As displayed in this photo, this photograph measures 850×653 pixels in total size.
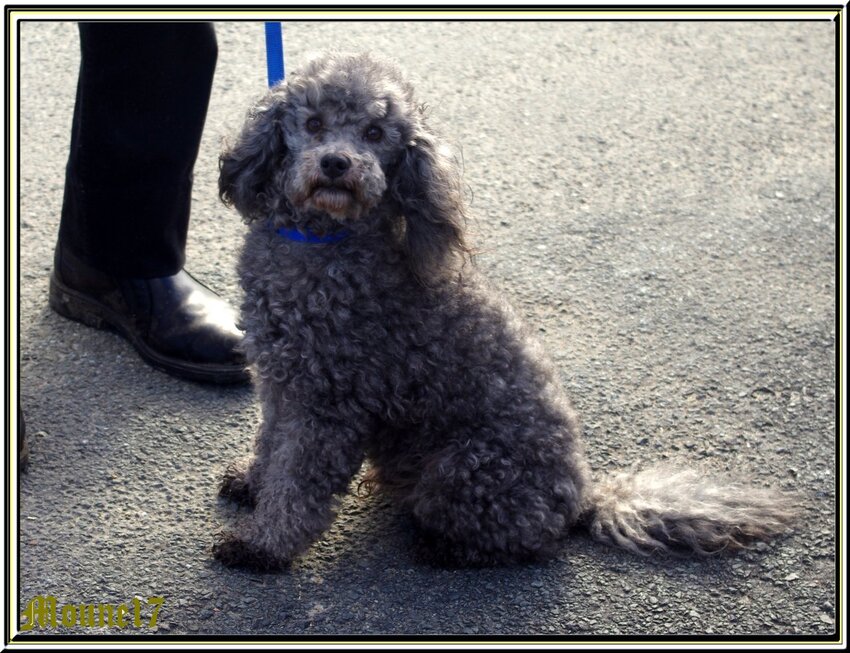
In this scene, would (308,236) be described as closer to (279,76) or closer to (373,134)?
(373,134)

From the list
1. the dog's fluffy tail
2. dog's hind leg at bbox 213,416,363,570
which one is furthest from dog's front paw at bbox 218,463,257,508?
the dog's fluffy tail

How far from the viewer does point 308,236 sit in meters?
3.13

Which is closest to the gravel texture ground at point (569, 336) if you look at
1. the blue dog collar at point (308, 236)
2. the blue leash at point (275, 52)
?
the blue dog collar at point (308, 236)

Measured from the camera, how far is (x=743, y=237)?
201 inches

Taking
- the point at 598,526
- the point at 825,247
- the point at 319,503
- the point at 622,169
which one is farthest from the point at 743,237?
the point at 319,503

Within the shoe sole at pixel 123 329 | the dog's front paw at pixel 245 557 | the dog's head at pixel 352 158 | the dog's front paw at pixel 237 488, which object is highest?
the dog's head at pixel 352 158

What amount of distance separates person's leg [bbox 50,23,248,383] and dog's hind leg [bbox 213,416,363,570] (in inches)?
35.2

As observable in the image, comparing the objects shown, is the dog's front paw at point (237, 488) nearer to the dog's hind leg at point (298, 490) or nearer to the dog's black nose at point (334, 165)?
the dog's hind leg at point (298, 490)

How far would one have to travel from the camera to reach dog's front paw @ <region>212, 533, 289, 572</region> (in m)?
3.17

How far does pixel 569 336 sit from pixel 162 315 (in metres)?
1.60

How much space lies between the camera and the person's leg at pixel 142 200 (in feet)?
12.0

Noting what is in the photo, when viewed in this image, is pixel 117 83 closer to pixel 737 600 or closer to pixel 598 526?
pixel 598 526

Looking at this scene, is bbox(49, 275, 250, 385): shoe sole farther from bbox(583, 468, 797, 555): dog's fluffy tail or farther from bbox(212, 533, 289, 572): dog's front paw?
bbox(583, 468, 797, 555): dog's fluffy tail

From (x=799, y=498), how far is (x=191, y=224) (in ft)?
9.22
